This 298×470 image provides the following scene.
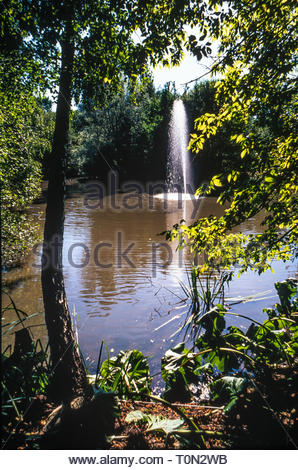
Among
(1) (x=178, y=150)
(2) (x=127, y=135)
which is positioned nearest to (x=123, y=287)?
(1) (x=178, y=150)

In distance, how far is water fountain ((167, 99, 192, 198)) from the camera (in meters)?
27.8

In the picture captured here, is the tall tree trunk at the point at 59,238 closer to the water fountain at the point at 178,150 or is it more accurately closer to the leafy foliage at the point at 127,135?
the water fountain at the point at 178,150

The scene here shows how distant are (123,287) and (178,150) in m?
24.8

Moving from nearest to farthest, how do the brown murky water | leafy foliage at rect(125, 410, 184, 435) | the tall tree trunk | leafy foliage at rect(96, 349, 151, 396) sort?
leafy foliage at rect(125, 410, 184, 435) < leafy foliage at rect(96, 349, 151, 396) < the tall tree trunk < the brown murky water

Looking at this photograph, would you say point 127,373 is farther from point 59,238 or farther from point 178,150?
point 178,150

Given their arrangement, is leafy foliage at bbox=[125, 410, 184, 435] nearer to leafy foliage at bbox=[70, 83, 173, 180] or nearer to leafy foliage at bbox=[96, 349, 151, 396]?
leafy foliage at bbox=[96, 349, 151, 396]

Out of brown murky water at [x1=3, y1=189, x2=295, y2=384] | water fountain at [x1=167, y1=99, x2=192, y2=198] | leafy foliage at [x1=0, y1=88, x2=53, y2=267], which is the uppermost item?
water fountain at [x1=167, y1=99, x2=192, y2=198]

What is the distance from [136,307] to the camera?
207 inches

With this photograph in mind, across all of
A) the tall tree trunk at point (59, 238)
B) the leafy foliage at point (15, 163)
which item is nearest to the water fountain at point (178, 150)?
the leafy foliage at point (15, 163)

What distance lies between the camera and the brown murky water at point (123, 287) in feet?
14.1

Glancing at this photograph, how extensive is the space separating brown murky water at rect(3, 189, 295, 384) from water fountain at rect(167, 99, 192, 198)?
55.9ft

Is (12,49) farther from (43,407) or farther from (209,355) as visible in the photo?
(209,355)

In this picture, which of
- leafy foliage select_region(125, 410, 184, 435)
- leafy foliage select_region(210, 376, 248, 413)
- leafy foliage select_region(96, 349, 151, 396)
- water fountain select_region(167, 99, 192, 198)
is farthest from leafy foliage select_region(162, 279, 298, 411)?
water fountain select_region(167, 99, 192, 198)
